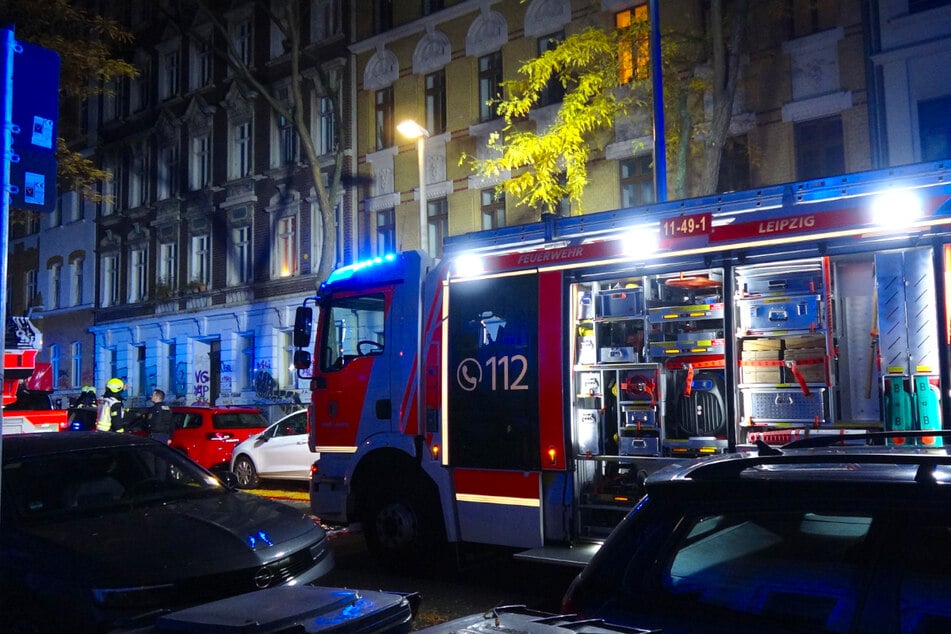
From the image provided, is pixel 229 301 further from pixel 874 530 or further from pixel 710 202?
pixel 874 530

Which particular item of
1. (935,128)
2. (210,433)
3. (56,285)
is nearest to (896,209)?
(935,128)

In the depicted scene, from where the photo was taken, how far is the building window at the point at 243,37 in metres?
28.9

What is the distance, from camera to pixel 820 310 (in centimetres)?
629

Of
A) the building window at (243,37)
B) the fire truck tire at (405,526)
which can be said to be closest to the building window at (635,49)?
the fire truck tire at (405,526)

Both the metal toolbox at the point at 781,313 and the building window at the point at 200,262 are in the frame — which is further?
the building window at the point at 200,262

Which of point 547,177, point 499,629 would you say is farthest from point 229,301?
point 499,629

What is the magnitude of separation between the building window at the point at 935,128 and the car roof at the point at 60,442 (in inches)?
559

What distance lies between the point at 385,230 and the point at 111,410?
1212 centimetres

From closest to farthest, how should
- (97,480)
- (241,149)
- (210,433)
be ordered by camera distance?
1. (97,480)
2. (210,433)
3. (241,149)

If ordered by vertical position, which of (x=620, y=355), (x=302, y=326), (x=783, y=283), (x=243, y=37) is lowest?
(x=620, y=355)

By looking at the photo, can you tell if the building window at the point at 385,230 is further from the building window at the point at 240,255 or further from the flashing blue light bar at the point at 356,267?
the flashing blue light bar at the point at 356,267

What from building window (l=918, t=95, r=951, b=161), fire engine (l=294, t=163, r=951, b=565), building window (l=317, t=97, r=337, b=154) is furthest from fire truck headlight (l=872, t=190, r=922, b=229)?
building window (l=317, t=97, r=337, b=154)

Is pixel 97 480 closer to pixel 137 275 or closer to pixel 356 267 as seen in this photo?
pixel 356 267

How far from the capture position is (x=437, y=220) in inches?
919
